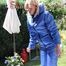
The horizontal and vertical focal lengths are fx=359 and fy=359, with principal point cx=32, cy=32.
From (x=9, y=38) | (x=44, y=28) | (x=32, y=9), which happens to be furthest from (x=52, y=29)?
(x=9, y=38)

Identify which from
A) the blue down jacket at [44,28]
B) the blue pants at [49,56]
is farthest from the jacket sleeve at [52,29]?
the blue pants at [49,56]

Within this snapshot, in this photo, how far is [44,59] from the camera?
7070mm

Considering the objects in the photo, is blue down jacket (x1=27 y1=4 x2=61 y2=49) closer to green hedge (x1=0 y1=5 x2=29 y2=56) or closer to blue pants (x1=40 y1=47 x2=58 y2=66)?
blue pants (x1=40 y1=47 x2=58 y2=66)

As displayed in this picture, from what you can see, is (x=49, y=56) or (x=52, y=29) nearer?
(x=52, y=29)

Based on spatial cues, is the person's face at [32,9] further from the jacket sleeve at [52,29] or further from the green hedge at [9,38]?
the green hedge at [9,38]

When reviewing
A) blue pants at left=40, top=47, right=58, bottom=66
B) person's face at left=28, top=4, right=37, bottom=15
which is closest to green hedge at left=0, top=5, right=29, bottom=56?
blue pants at left=40, top=47, right=58, bottom=66

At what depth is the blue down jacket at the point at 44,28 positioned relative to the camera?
22.1 feet

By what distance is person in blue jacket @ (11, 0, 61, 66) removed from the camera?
22.0ft

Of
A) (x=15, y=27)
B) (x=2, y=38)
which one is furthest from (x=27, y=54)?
(x=15, y=27)

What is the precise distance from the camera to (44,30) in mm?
6801

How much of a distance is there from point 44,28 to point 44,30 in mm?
39

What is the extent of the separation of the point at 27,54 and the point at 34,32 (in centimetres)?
458

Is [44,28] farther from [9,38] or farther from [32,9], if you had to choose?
[9,38]

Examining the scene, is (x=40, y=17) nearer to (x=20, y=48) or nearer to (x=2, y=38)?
(x=2, y=38)
